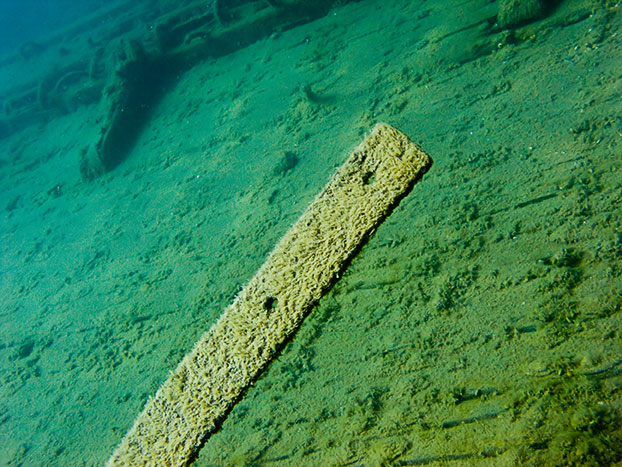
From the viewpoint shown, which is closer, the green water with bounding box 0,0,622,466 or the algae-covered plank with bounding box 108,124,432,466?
the algae-covered plank with bounding box 108,124,432,466

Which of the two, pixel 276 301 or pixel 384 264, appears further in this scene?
pixel 384 264

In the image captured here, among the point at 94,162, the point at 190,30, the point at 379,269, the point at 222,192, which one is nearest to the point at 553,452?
the point at 379,269

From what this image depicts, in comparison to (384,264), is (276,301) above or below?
above

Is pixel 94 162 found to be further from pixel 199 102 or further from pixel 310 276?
pixel 310 276

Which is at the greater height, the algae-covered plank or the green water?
the algae-covered plank

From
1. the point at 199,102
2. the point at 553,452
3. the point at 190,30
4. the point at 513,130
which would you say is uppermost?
the point at 190,30
